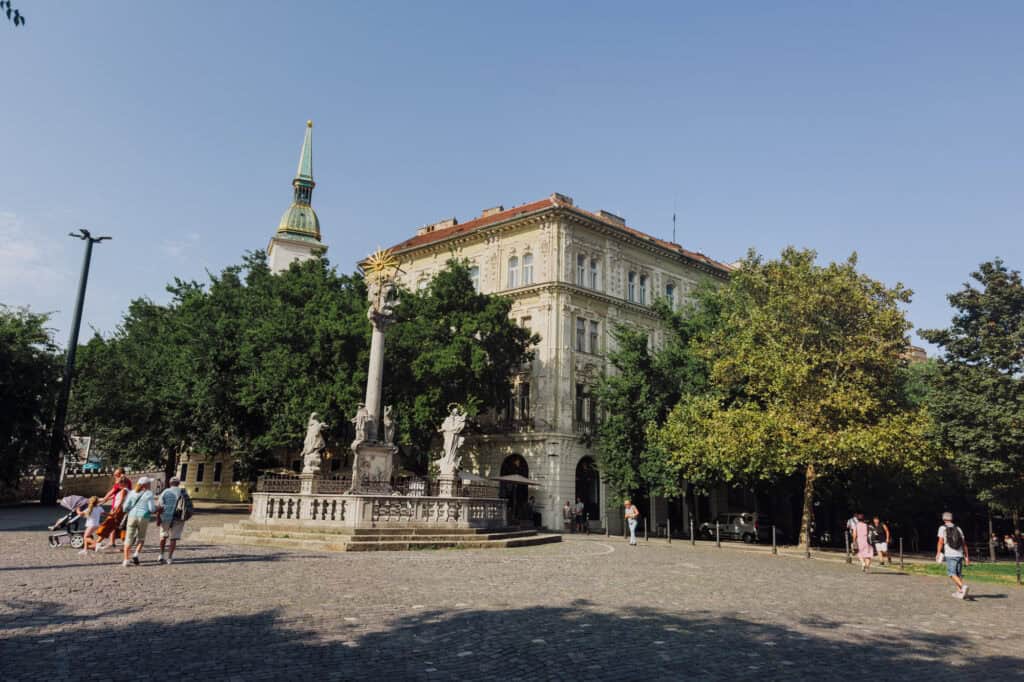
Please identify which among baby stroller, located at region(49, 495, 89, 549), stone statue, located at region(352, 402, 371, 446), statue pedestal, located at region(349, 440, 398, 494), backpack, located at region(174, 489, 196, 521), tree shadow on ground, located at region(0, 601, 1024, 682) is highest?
stone statue, located at region(352, 402, 371, 446)

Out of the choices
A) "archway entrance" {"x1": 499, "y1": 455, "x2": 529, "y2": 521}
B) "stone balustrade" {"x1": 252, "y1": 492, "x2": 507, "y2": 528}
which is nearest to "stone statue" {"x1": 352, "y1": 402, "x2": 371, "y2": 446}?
"stone balustrade" {"x1": 252, "y1": 492, "x2": 507, "y2": 528}

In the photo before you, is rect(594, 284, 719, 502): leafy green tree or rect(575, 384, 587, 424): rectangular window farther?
rect(575, 384, 587, 424): rectangular window

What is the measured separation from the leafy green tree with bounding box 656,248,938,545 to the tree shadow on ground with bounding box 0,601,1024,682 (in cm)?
1927

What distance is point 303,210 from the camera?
3063 inches

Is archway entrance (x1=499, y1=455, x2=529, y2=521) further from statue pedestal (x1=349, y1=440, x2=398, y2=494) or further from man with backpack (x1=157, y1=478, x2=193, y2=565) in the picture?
man with backpack (x1=157, y1=478, x2=193, y2=565)

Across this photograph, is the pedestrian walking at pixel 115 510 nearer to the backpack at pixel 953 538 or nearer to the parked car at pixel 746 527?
the backpack at pixel 953 538

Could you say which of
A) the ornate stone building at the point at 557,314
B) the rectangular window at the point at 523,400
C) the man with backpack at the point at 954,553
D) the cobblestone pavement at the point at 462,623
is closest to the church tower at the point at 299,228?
the ornate stone building at the point at 557,314

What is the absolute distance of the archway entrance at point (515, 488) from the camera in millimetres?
43000

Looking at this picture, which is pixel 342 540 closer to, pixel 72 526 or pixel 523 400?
pixel 72 526

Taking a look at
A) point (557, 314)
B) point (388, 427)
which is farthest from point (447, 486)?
point (557, 314)

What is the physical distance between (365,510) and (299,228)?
60020 millimetres

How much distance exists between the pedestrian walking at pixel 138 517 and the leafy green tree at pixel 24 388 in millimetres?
20320

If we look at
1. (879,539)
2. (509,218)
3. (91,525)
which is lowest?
(879,539)

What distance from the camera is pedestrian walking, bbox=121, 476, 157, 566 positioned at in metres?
14.2
